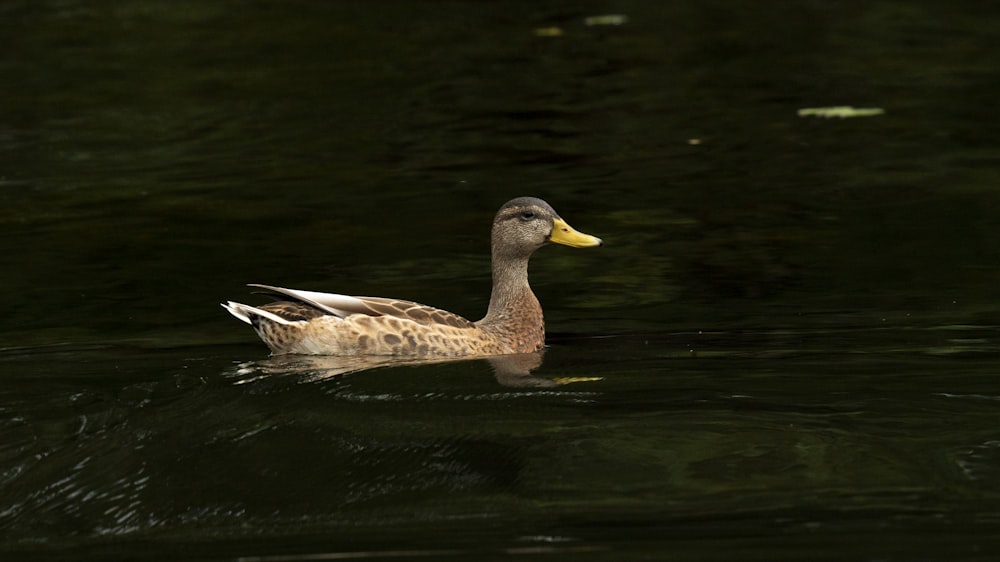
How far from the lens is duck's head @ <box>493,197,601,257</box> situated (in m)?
10.2

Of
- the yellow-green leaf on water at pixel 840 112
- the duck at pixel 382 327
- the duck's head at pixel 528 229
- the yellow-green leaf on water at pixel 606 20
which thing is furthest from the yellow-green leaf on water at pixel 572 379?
the yellow-green leaf on water at pixel 606 20

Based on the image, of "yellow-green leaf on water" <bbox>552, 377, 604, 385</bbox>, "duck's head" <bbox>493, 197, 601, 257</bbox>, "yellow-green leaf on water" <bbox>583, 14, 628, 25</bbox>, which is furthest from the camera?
"yellow-green leaf on water" <bbox>583, 14, 628, 25</bbox>

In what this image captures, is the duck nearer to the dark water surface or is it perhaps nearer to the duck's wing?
the duck's wing

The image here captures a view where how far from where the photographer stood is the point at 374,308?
375 inches

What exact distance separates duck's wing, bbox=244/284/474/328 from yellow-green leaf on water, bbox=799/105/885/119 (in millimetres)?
8194

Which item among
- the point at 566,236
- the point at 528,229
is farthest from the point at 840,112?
the point at 528,229

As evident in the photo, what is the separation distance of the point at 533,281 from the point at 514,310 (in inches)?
65.5

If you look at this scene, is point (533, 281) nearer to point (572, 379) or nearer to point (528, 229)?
point (528, 229)

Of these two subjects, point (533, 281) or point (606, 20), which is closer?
point (533, 281)

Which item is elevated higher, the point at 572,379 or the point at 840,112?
the point at 840,112

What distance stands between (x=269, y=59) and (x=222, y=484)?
14978mm

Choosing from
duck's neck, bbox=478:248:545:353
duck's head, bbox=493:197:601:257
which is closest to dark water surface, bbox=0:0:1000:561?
duck's neck, bbox=478:248:545:353

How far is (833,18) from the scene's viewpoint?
22.8m

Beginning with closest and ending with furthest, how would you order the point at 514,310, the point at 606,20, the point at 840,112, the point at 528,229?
1. the point at 514,310
2. the point at 528,229
3. the point at 840,112
4. the point at 606,20
